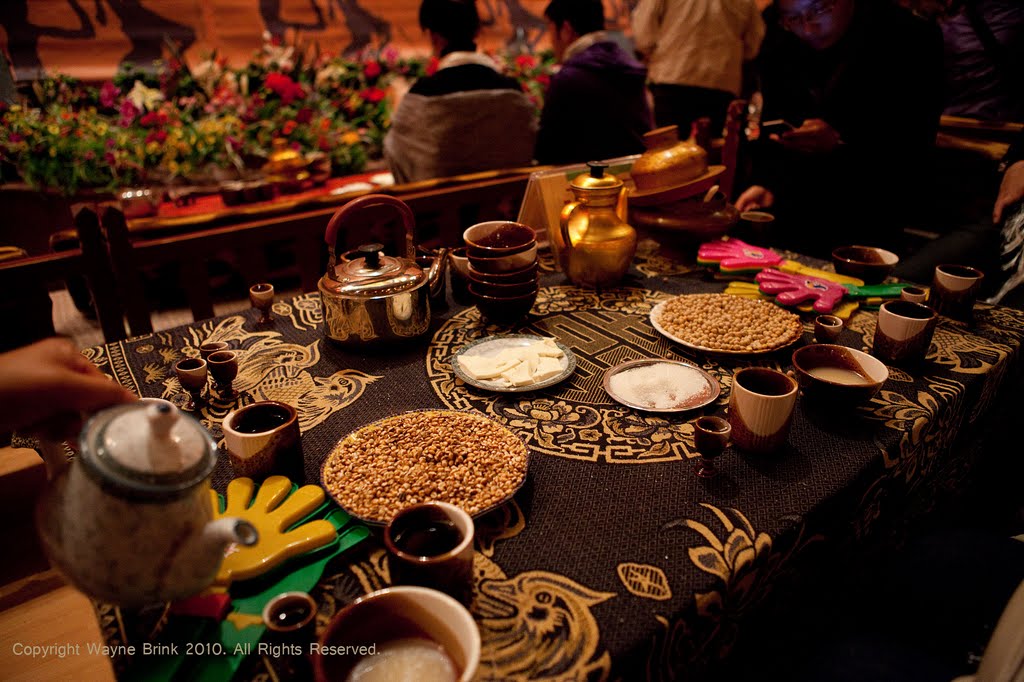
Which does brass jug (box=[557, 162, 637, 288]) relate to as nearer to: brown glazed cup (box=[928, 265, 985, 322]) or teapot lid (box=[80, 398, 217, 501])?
brown glazed cup (box=[928, 265, 985, 322])

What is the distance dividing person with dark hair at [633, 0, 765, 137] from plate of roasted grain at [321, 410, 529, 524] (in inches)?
172

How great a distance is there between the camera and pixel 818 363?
1.41 meters

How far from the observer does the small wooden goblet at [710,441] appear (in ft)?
3.44

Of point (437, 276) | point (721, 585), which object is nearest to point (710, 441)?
point (721, 585)

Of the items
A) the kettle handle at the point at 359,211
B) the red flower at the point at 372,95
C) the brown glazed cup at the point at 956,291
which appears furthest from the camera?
the red flower at the point at 372,95

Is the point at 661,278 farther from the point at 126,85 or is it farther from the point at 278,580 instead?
the point at 126,85

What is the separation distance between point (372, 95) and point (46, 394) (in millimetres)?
4465

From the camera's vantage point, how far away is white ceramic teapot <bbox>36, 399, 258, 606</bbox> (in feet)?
2.13

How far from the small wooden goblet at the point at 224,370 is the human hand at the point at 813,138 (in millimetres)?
2536

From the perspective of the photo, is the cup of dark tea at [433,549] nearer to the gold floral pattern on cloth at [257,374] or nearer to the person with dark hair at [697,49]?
the gold floral pattern on cloth at [257,374]

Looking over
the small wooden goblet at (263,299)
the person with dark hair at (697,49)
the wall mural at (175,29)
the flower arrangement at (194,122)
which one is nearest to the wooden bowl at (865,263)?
the small wooden goblet at (263,299)

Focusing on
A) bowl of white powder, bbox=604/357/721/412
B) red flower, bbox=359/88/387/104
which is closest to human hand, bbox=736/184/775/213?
bowl of white powder, bbox=604/357/721/412

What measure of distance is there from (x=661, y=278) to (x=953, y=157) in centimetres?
278

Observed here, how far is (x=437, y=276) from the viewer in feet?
5.78
